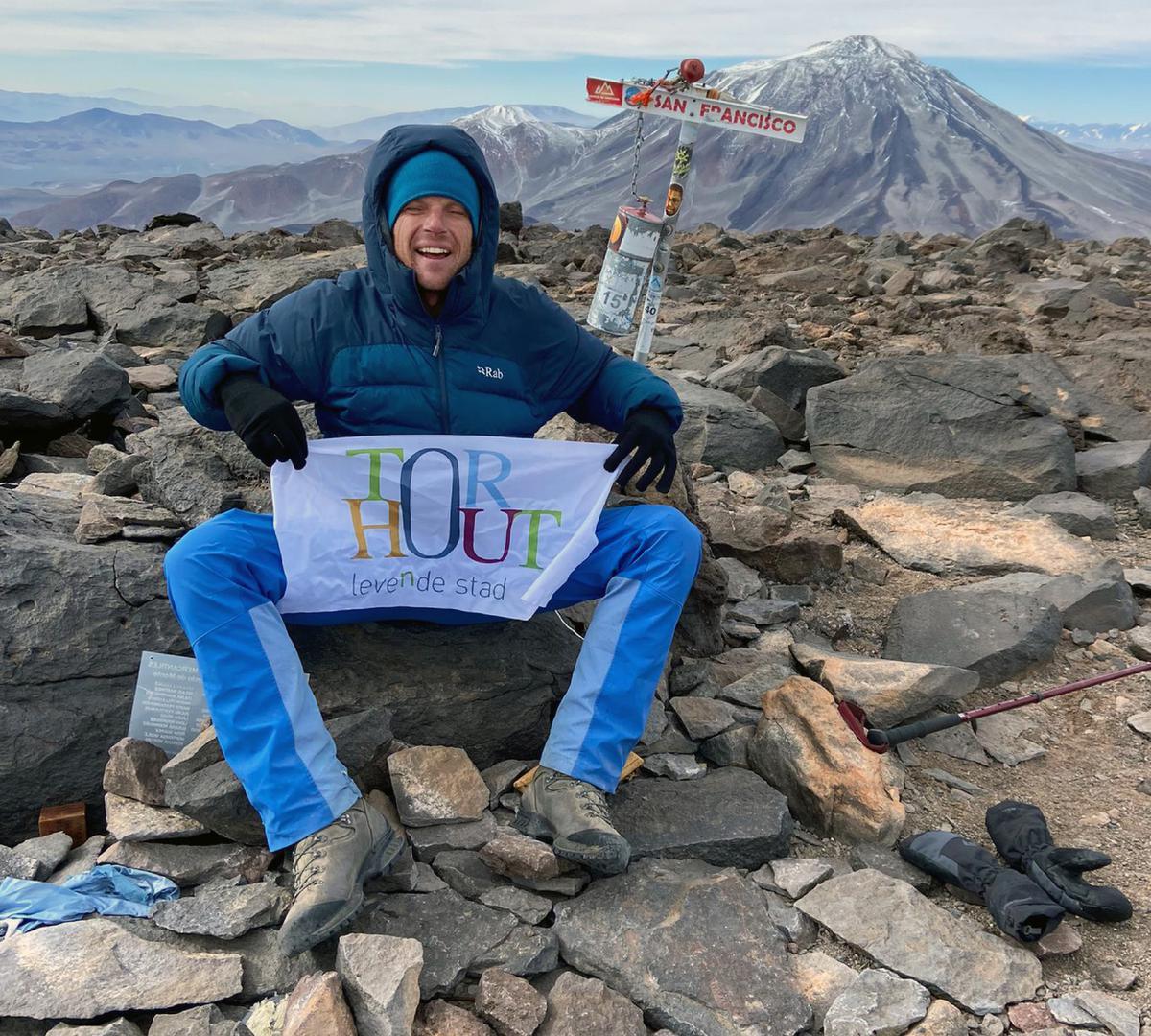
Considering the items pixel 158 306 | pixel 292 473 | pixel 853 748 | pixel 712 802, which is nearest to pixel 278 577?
pixel 292 473

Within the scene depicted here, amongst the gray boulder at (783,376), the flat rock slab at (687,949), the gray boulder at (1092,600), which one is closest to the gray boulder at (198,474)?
the flat rock slab at (687,949)

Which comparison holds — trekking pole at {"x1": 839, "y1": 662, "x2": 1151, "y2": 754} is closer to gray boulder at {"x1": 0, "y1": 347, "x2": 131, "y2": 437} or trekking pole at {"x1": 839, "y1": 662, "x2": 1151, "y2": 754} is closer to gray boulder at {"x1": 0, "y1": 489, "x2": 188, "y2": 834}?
gray boulder at {"x1": 0, "y1": 489, "x2": 188, "y2": 834}

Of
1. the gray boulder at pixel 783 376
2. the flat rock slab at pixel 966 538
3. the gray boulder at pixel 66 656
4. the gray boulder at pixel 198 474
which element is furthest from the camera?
the gray boulder at pixel 783 376

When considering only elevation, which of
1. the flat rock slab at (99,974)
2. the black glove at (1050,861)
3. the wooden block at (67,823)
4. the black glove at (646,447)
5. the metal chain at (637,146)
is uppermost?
the metal chain at (637,146)

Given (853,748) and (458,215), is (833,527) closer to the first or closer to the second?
(853,748)

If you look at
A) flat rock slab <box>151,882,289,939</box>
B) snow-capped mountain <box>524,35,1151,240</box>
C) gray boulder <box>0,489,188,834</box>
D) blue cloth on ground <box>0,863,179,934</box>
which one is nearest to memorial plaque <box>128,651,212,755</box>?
gray boulder <box>0,489,188,834</box>

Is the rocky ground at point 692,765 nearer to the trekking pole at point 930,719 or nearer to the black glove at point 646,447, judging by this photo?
the trekking pole at point 930,719
